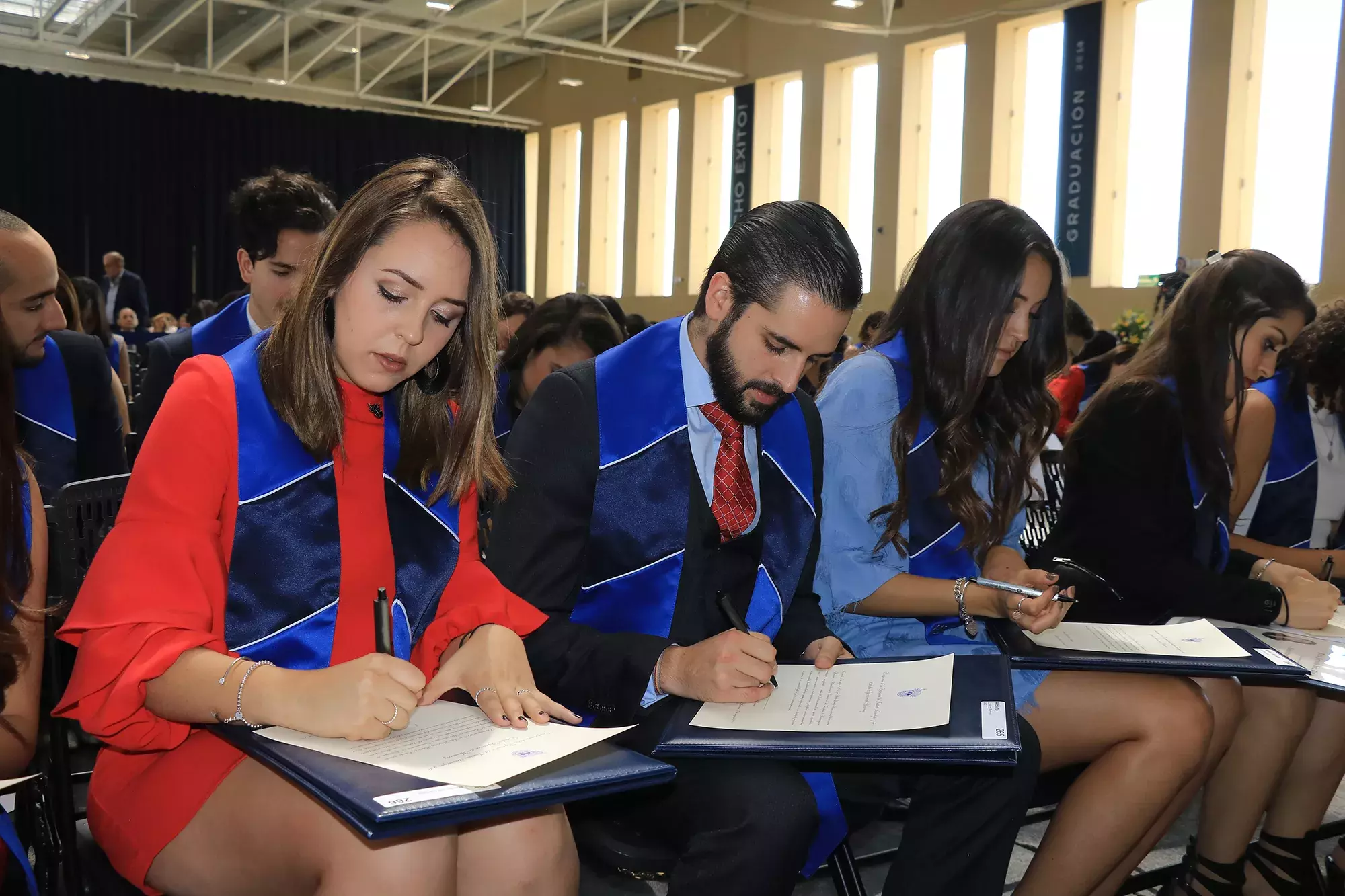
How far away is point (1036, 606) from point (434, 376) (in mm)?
932

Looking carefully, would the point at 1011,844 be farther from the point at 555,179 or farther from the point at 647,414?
the point at 555,179

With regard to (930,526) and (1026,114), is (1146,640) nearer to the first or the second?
(930,526)

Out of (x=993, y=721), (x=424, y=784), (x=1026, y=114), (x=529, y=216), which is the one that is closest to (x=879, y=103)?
(x=1026, y=114)

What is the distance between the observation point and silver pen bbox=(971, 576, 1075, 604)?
5.73 feet

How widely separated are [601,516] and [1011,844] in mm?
753

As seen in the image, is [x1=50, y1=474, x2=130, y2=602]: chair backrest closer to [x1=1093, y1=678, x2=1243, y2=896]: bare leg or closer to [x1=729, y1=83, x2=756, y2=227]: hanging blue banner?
[x1=1093, y1=678, x2=1243, y2=896]: bare leg

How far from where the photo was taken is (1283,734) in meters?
2.13

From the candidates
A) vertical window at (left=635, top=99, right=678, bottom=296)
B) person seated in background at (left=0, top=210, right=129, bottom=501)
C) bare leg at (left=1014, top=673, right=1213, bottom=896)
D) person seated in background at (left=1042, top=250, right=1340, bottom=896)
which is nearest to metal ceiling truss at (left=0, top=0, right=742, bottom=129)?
vertical window at (left=635, top=99, right=678, bottom=296)

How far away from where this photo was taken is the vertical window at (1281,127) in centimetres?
875

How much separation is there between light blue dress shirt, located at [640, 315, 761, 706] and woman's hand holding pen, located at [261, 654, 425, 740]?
2.15ft

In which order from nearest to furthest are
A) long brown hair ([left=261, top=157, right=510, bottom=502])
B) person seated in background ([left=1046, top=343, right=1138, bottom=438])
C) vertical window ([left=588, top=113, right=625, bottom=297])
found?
long brown hair ([left=261, top=157, right=510, bottom=502]), person seated in background ([left=1046, top=343, right=1138, bottom=438]), vertical window ([left=588, top=113, right=625, bottom=297])

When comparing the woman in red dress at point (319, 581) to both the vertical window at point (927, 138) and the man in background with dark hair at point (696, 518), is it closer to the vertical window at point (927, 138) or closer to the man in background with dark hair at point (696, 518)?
the man in background with dark hair at point (696, 518)

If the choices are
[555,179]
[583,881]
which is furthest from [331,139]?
[583,881]

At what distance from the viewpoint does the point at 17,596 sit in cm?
123
